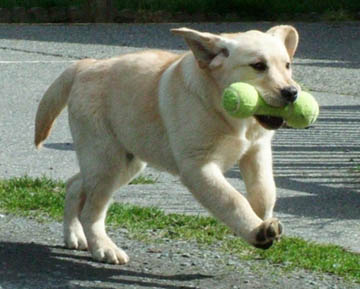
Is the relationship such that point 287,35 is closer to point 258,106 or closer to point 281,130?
point 258,106

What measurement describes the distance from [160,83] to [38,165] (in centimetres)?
265

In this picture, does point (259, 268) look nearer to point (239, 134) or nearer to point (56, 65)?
point (239, 134)

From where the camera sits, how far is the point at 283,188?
25.0 feet

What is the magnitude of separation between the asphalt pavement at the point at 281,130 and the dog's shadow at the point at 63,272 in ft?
3.64

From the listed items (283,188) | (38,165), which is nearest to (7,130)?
(38,165)

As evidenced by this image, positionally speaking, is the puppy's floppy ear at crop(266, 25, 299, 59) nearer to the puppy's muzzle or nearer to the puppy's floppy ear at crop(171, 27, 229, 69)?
the puppy's floppy ear at crop(171, 27, 229, 69)

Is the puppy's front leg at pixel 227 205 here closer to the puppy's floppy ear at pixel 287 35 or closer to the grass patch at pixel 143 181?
the puppy's floppy ear at pixel 287 35

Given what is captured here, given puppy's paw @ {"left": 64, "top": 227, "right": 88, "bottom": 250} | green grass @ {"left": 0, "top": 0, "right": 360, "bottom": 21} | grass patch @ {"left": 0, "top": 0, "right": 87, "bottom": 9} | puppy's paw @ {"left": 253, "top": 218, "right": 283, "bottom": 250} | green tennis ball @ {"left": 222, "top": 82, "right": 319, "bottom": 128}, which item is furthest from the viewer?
grass patch @ {"left": 0, "top": 0, "right": 87, "bottom": 9}

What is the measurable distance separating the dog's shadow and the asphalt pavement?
111 cm

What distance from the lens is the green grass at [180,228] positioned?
582cm

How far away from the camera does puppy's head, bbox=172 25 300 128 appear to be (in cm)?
531

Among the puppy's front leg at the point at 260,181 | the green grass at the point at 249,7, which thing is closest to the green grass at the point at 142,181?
the puppy's front leg at the point at 260,181

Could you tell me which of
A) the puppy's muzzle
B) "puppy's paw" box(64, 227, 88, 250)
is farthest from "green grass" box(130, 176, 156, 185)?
the puppy's muzzle

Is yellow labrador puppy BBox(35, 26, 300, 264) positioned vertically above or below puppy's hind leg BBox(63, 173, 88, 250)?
above
